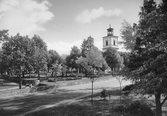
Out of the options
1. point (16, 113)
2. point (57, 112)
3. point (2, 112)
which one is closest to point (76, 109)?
point (57, 112)

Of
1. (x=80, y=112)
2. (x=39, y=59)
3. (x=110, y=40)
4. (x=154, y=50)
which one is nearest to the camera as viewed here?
(x=154, y=50)

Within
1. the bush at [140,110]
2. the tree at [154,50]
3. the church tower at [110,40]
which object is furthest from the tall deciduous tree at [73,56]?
the tree at [154,50]

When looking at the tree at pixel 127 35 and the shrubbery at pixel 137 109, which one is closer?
the shrubbery at pixel 137 109

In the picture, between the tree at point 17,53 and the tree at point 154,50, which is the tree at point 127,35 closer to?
the tree at point 154,50

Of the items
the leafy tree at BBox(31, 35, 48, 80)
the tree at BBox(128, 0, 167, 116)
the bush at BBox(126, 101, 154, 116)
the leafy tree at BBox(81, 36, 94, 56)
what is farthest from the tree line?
the leafy tree at BBox(81, 36, 94, 56)

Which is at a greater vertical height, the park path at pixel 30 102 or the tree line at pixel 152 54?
the tree line at pixel 152 54

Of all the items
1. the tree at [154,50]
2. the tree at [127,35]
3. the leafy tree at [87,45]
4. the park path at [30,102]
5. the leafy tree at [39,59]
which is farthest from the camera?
the leafy tree at [87,45]

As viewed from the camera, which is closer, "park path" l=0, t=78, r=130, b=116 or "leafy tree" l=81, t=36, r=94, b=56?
"park path" l=0, t=78, r=130, b=116

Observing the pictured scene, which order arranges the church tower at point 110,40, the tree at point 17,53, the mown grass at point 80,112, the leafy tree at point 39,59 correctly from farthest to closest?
the church tower at point 110,40, the leafy tree at point 39,59, the tree at point 17,53, the mown grass at point 80,112

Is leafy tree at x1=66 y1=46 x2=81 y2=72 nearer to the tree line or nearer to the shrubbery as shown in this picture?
the shrubbery

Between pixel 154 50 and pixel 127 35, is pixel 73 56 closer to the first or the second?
pixel 127 35

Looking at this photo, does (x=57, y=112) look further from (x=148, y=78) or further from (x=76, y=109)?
(x=148, y=78)

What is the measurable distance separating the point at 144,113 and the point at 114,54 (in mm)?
41546

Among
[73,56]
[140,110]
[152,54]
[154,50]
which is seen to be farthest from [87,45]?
[154,50]
